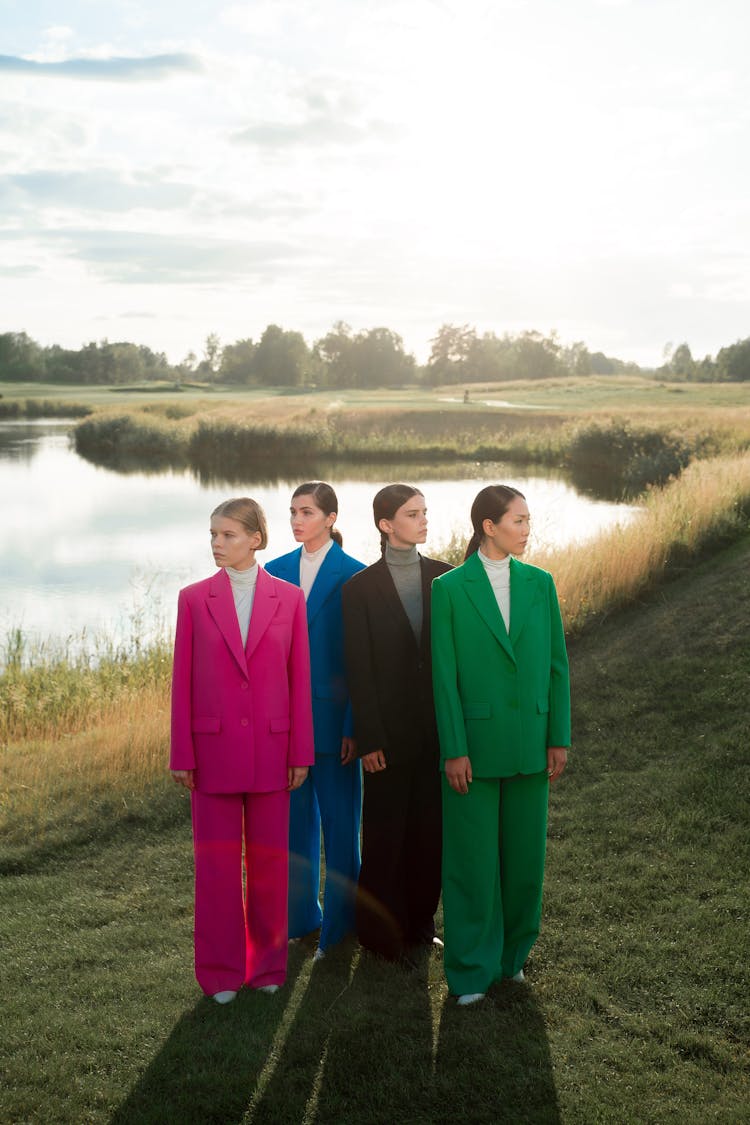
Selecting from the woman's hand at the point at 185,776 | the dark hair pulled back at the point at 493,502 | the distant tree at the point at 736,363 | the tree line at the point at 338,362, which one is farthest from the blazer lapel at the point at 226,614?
the tree line at the point at 338,362

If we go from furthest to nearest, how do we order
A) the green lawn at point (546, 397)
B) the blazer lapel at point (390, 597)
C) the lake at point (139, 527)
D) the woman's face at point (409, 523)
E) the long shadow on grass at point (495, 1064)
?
the green lawn at point (546, 397)
the lake at point (139, 527)
the blazer lapel at point (390, 597)
the woman's face at point (409, 523)
the long shadow on grass at point (495, 1064)

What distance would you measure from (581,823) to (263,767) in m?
2.63

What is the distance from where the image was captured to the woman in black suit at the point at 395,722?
3938 millimetres

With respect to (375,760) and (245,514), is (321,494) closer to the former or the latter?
(245,514)

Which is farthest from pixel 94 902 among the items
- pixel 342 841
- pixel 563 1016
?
pixel 563 1016

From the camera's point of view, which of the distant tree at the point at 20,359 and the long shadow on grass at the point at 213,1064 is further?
the distant tree at the point at 20,359

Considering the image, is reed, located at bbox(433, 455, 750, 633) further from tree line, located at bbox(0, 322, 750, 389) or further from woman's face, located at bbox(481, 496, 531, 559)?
tree line, located at bbox(0, 322, 750, 389)

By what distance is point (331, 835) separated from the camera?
4.22 metres

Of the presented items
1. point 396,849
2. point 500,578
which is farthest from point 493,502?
point 396,849

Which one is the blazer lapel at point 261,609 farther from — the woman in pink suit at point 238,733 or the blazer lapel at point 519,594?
the blazer lapel at point 519,594

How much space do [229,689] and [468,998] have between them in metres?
1.43

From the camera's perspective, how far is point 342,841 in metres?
4.22

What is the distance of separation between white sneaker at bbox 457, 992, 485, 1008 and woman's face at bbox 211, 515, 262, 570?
69.8 inches

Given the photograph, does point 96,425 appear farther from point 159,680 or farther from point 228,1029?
point 228,1029
